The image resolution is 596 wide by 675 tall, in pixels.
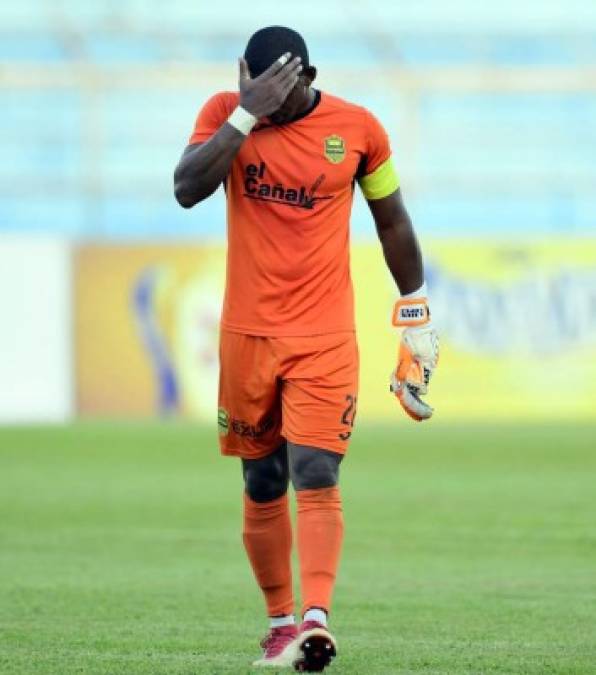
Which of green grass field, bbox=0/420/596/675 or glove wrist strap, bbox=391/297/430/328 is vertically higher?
glove wrist strap, bbox=391/297/430/328

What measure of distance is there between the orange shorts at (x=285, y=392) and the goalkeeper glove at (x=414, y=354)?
30 centimetres

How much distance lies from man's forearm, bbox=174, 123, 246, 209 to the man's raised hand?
106mm

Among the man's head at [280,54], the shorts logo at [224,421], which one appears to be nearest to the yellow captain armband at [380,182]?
the man's head at [280,54]

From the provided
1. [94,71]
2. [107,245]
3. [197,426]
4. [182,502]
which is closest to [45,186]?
[94,71]

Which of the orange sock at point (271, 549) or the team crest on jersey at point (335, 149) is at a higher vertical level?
the team crest on jersey at point (335, 149)

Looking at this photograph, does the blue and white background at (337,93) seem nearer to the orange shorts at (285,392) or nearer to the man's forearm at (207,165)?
the orange shorts at (285,392)

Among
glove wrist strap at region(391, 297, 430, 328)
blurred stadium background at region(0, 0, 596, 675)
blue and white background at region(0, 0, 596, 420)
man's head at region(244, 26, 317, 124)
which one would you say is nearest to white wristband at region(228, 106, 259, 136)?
man's head at region(244, 26, 317, 124)

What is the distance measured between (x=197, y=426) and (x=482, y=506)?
36.7ft

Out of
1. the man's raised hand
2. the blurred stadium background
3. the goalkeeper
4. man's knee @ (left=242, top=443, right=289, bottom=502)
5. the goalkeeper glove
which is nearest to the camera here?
the man's raised hand

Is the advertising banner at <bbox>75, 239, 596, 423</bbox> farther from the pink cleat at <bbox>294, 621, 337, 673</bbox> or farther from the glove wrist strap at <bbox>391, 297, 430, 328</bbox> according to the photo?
the pink cleat at <bbox>294, 621, 337, 673</bbox>

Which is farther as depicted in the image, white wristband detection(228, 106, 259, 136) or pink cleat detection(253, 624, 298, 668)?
pink cleat detection(253, 624, 298, 668)

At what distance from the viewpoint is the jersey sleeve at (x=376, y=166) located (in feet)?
21.8

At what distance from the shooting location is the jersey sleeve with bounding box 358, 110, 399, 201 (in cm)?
664

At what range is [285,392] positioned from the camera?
6.52m
